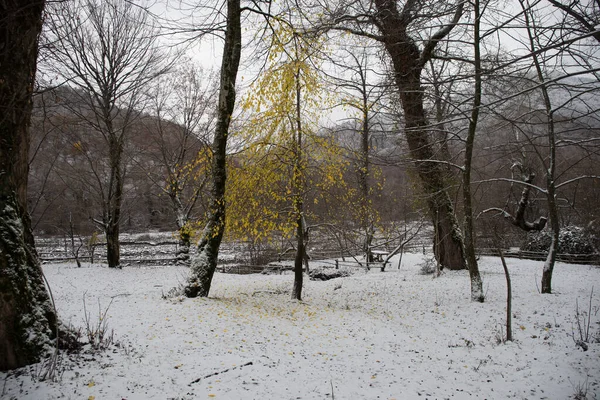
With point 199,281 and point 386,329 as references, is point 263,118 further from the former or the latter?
point 386,329

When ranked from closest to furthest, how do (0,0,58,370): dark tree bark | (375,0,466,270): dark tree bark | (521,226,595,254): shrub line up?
1. (0,0,58,370): dark tree bark
2. (375,0,466,270): dark tree bark
3. (521,226,595,254): shrub

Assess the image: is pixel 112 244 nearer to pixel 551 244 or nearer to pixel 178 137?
pixel 178 137

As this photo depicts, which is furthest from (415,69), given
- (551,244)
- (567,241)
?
(567,241)

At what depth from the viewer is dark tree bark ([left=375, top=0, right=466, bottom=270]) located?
642 centimetres

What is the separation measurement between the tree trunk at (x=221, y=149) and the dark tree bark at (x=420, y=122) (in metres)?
3.02

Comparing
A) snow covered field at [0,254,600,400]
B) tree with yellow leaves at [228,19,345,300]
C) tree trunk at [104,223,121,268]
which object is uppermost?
tree with yellow leaves at [228,19,345,300]

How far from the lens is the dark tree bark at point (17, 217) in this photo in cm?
303

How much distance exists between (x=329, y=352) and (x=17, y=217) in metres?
3.95

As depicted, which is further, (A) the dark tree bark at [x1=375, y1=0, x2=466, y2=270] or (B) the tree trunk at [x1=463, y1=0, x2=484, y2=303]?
(A) the dark tree bark at [x1=375, y1=0, x2=466, y2=270]

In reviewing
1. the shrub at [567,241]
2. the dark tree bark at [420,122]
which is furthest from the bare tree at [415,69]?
the shrub at [567,241]

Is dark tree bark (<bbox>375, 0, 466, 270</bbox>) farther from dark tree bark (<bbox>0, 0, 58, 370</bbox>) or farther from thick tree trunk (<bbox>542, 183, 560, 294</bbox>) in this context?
dark tree bark (<bbox>0, 0, 58, 370</bbox>)

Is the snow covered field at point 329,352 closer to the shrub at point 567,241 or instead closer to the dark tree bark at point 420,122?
the dark tree bark at point 420,122

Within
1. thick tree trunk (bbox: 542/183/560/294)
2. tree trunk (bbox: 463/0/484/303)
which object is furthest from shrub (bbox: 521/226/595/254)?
tree trunk (bbox: 463/0/484/303)

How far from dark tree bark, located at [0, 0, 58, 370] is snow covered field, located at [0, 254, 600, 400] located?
324 millimetres
